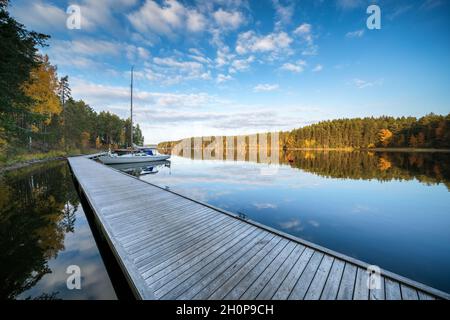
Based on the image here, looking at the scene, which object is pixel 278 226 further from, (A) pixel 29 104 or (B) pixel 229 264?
(A) pixel 29 104

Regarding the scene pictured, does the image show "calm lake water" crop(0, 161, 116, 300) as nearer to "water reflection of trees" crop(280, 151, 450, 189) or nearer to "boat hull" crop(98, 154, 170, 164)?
"boat hull" crop(98, 154, 170, 164)

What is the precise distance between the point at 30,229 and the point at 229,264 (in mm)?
7869

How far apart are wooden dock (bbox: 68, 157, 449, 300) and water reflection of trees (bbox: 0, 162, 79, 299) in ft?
5.98

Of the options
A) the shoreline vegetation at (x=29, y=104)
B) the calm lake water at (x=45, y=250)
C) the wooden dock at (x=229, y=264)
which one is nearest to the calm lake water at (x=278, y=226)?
the calm lake water at (x=45, y=250)

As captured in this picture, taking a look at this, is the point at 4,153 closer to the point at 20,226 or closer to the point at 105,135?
the point at 20,226

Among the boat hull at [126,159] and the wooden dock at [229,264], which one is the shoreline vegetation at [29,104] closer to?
the boat hull at [126,159]

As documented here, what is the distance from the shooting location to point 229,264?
11.6 feet

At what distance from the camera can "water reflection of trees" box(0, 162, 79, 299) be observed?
444 centimetres

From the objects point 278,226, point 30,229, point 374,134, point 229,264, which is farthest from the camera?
point 374,134

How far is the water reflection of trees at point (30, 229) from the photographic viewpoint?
14.6ft

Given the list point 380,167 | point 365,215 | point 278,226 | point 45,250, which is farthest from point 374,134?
point 45,250
